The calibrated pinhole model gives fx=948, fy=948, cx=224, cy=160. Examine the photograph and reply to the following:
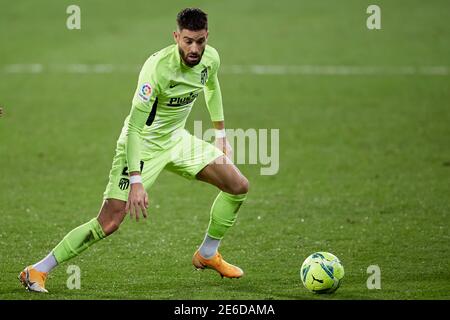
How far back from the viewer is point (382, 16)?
3106cm

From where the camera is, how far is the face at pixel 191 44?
30.2 feet

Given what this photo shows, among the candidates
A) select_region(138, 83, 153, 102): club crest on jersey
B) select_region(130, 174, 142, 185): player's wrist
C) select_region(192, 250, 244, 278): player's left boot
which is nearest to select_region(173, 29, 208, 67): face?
select_region(138, 83, 153, 102): club crest on jersey

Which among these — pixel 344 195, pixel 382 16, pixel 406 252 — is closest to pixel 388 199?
pixel 344 195

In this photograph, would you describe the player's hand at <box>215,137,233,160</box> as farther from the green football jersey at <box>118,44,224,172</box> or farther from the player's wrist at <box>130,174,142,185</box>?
the player's wrist at <box>130,174,142,185</box>

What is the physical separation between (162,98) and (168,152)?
61cm

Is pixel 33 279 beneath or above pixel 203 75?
beneath

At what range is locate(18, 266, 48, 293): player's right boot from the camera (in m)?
9.16

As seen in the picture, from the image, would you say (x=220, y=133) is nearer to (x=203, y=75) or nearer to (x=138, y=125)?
(x=203, y=75)

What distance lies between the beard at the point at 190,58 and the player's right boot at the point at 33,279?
98.4 inches

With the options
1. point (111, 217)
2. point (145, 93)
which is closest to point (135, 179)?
point (111, 217)

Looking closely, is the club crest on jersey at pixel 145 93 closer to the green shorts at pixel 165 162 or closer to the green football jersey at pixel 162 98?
the green football jersey at pixel 162 98

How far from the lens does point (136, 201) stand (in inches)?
346

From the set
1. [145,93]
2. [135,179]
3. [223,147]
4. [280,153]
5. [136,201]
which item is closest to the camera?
[136,201]

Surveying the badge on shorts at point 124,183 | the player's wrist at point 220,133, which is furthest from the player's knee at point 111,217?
the player's wrist at point 220,133
